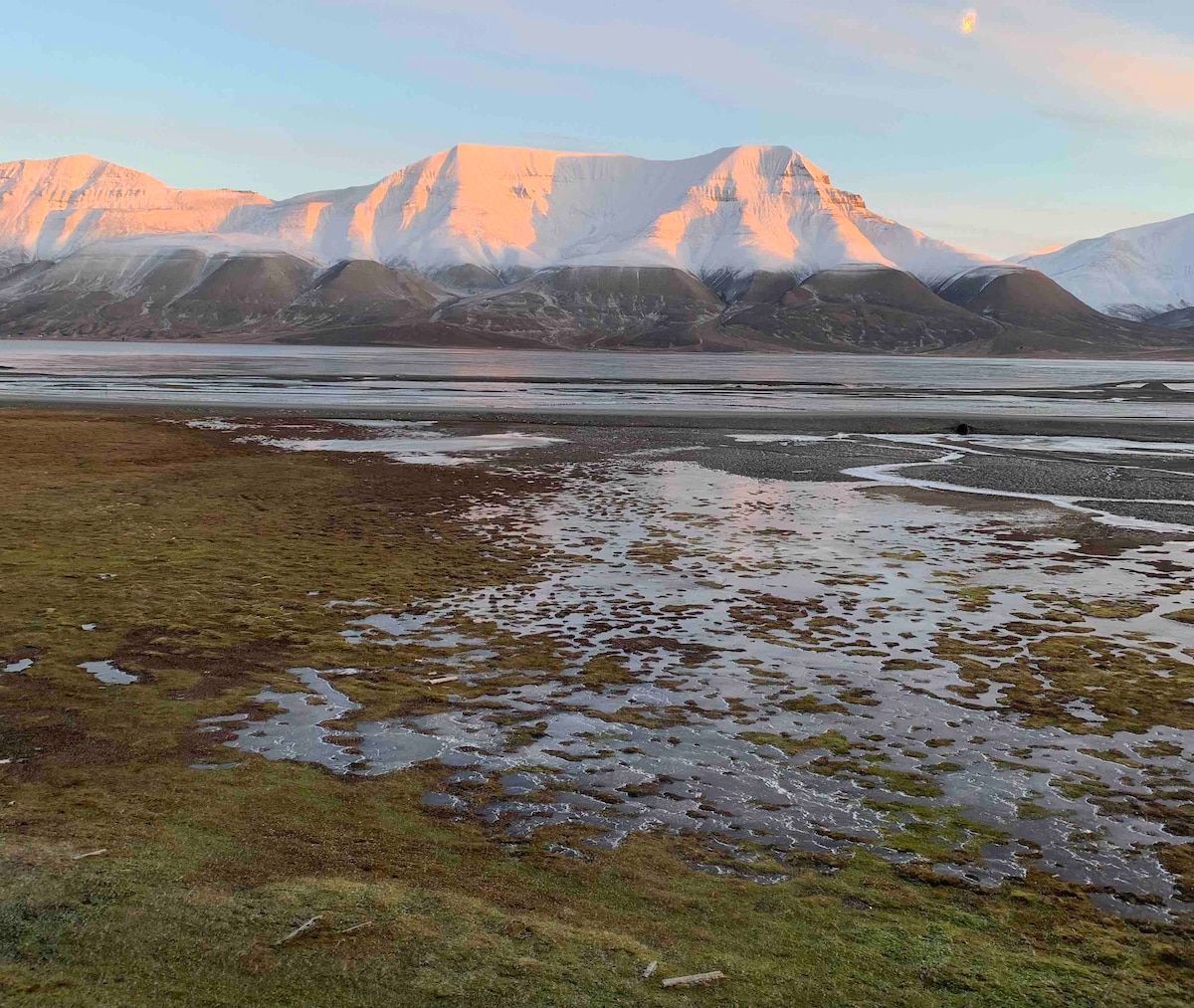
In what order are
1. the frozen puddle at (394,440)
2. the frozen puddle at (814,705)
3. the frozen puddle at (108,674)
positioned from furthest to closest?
the frozen puddle at (394,440), the frozen puddle at (108,674), the frozen puddle at (814,705)

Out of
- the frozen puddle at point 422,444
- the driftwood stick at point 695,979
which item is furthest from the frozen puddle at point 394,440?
the driftwood stick at point 695,979

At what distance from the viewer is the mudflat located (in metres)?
7.28

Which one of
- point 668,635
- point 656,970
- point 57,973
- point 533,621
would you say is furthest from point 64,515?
point 656,970

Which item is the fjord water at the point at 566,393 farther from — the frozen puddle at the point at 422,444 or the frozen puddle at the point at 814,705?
the frozen puddle at the point at 814,705

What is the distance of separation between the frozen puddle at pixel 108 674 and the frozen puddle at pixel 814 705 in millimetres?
1883

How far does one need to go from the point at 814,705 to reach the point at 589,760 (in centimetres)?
334

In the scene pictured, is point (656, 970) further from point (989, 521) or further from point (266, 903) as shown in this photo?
point (989, 521)

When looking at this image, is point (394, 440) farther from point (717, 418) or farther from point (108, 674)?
point (108, 674)

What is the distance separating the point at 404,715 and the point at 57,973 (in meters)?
5.92

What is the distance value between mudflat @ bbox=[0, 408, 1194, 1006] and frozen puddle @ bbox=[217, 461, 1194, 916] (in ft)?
0.21

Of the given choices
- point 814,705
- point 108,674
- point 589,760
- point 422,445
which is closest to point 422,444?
point 422,445

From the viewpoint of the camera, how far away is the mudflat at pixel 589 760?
7281mm

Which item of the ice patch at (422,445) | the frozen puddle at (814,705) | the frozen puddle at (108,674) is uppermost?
the ice patch at (422,445)

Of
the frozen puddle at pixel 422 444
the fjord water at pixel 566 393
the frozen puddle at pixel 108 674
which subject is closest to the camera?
the frozen puddle at pixel 108 674
